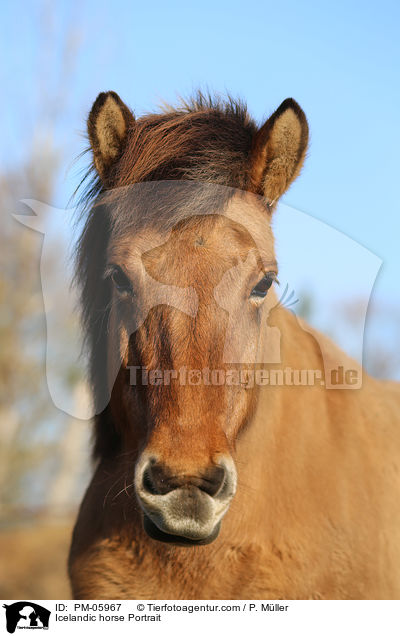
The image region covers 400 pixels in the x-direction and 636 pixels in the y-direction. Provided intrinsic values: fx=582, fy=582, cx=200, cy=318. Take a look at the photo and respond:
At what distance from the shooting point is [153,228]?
2600 millimetres

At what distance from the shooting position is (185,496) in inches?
80.9

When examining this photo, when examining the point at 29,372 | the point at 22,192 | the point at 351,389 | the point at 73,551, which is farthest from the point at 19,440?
the point at 351,389

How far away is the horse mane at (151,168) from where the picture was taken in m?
2.75

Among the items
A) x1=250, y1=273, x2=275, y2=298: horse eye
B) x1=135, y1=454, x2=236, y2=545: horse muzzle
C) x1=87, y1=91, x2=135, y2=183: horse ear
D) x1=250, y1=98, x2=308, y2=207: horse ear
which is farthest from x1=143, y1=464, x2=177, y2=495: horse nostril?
x1=87, y1=91, x2=135, y2=183: horse ear

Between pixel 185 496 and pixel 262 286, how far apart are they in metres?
1.06

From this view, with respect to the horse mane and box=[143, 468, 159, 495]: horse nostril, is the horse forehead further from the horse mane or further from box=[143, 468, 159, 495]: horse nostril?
box=[143, 468, 159, 495]: horse nostril

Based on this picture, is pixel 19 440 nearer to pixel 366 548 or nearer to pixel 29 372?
pixel 29 372

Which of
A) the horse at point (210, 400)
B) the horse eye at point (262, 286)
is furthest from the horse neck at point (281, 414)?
the horse eye at point (262, 286)

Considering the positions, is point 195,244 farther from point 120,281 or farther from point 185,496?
point 185,496

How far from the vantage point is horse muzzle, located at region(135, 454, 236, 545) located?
2057 millimetres

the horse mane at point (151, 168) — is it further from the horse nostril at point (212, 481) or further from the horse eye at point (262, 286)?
the horse nostril at point (212, 481)

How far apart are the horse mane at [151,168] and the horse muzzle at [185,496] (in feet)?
3.44
